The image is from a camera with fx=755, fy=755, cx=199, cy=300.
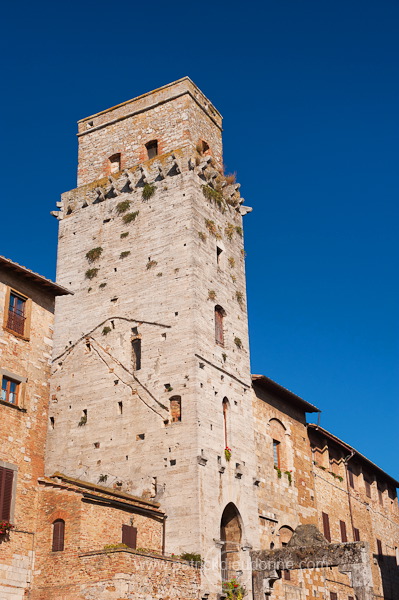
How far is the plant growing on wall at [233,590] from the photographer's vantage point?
79.9 feet

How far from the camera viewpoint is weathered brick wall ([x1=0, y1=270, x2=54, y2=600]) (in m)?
20.8

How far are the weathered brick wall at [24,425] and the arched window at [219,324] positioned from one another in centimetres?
695

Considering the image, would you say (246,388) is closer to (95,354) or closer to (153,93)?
(95,354)

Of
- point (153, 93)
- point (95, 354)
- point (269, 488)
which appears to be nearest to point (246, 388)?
point (269, 488)

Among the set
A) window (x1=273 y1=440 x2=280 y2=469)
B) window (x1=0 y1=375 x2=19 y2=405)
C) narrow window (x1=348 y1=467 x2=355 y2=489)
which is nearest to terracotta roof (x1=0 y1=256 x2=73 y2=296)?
window (x1=0 y1=375 x2=19 y2=405)

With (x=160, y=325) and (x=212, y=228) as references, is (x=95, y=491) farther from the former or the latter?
(x=212, y=228)

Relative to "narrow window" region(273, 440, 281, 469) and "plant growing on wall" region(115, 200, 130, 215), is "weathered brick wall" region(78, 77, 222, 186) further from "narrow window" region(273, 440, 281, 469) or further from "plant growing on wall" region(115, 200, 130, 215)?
"narrow window" region(273, 440, 281, 469)

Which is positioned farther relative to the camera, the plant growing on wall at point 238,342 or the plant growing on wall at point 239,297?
the plant growing on wall at point 239,297

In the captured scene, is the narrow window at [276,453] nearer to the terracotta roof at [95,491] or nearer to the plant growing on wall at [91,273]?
the terracotta roof at [95,491]

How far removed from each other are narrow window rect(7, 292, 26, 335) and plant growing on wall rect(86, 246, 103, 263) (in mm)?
7286

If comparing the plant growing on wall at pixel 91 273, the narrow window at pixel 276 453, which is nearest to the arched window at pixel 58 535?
the plant growing on wall at pixel 91 273

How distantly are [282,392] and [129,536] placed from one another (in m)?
11.3

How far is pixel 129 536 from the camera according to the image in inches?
896

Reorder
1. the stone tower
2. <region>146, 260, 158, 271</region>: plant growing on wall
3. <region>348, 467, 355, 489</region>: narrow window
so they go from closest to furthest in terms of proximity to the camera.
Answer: the stone tower → <region>146, 260, 158, 271</region>: plant growing on wall → <region>348, 467, 355, 489</region>: narrow window
